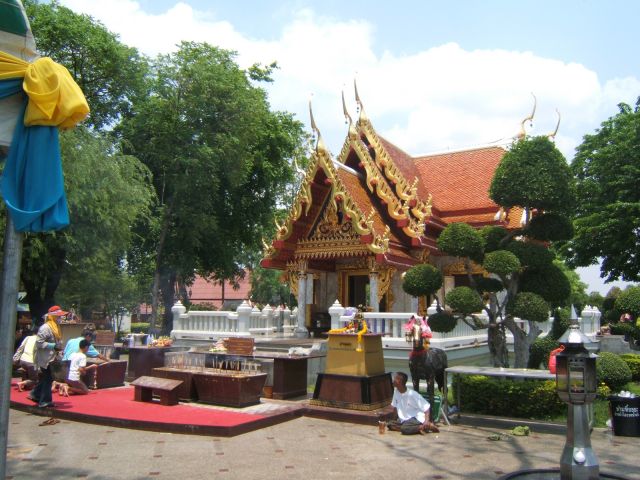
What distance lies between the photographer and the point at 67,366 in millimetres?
Answer: 11312

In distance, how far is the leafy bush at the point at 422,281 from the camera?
1062 centimetres

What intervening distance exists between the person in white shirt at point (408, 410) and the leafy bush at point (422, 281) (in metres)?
2.40

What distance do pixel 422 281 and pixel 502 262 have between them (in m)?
1.43

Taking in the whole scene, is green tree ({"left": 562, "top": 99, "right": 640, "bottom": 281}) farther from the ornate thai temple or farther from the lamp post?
the lamp post

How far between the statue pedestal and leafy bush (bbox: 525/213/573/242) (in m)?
3.68

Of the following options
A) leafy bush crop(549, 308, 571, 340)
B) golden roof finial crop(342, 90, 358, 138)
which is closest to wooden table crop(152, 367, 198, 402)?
leafy bush crop(549, 308, 571, 340)

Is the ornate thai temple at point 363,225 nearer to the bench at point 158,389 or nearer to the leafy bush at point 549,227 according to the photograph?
the leafy bush at point 549,227

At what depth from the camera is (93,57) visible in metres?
20.8

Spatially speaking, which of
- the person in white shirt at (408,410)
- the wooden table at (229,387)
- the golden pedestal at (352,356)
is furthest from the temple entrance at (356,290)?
the person in white shirt at (408,410)

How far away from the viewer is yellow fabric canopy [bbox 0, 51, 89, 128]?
348cm

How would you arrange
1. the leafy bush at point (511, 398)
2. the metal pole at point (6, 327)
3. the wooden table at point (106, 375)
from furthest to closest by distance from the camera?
the wooden table at point (106, 375) → the leafy bush at point (511, 398) → the metal pole at point (6, 327)

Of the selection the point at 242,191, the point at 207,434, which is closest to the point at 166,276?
the point at 242,191

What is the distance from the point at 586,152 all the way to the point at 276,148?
1317cm

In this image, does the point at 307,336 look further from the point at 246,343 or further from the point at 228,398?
the point at 228,398
